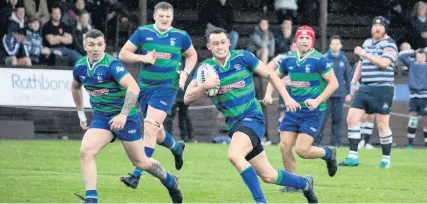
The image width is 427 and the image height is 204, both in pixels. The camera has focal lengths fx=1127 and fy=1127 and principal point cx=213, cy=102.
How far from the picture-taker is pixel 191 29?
1155 inches

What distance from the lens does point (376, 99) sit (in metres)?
18.8

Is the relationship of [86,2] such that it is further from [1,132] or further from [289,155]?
[289,155]

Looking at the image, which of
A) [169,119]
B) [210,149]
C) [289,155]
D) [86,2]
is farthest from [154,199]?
[86,2]

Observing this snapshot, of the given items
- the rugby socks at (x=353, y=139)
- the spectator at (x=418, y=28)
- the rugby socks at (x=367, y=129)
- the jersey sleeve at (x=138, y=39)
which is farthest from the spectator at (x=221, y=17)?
the jersey sleeve at (x=138, y=39)

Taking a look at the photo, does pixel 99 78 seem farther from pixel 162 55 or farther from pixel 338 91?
pixel 338 91

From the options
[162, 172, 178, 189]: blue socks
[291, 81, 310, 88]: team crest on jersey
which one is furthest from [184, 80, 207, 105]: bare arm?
[291, 81, 310, 88]: team crest on jersey

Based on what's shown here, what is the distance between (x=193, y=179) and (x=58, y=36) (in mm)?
9898

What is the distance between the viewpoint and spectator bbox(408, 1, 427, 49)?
1129 inches

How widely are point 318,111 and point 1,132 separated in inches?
461

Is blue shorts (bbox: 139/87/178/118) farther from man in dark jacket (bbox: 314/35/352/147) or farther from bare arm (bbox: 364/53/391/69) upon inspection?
man in dark jacket (bbox: 314/35/352/147)

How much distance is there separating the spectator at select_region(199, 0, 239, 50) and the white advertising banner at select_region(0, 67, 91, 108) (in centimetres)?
373

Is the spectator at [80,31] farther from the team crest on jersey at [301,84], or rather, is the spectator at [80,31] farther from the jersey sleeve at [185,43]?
the team crest on jersey at [301,84]

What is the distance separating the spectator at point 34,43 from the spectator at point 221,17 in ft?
13.2

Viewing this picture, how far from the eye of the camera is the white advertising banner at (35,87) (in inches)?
977
